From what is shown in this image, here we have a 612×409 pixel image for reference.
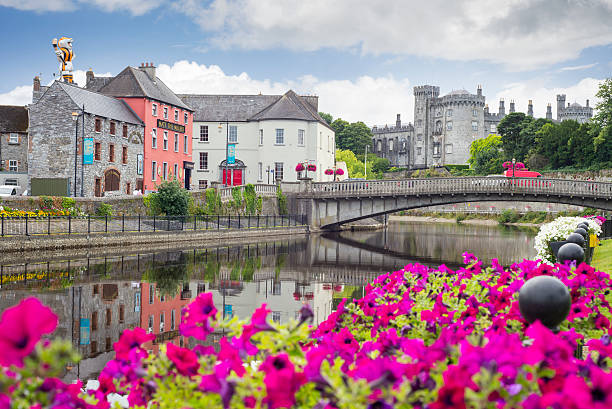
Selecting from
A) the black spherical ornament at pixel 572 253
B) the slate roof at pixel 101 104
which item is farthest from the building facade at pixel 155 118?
the black spherical ornament at pixel 572 253

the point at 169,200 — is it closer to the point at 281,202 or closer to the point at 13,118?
the point at 281,202

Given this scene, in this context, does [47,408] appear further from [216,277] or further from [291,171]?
[291,171]

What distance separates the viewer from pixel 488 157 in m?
92.4

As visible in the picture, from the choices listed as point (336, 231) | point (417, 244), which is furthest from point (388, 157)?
point (417, 244)

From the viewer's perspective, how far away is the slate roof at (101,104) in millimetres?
40094

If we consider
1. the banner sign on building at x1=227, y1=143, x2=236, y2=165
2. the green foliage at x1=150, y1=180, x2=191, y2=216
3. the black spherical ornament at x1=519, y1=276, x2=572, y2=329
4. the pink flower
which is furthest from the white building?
the pink flower

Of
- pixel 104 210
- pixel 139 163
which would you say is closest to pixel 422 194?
pixel 104 210

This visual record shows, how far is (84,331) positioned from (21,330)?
1011 centimetres

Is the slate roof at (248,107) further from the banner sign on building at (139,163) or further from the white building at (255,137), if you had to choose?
the banner sign on building at (139,163)

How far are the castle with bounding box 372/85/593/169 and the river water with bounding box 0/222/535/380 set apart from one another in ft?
270

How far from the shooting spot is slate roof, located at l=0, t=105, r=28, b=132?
53.6 metres

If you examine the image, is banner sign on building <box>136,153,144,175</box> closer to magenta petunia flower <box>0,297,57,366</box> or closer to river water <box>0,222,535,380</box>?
river water <box>0,222,535,380</box>

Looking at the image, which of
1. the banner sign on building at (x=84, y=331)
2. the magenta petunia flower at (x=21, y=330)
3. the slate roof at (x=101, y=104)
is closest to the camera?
the magenta petunia flower at (x=21, y=330)

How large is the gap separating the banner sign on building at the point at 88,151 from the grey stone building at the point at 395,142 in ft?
309
